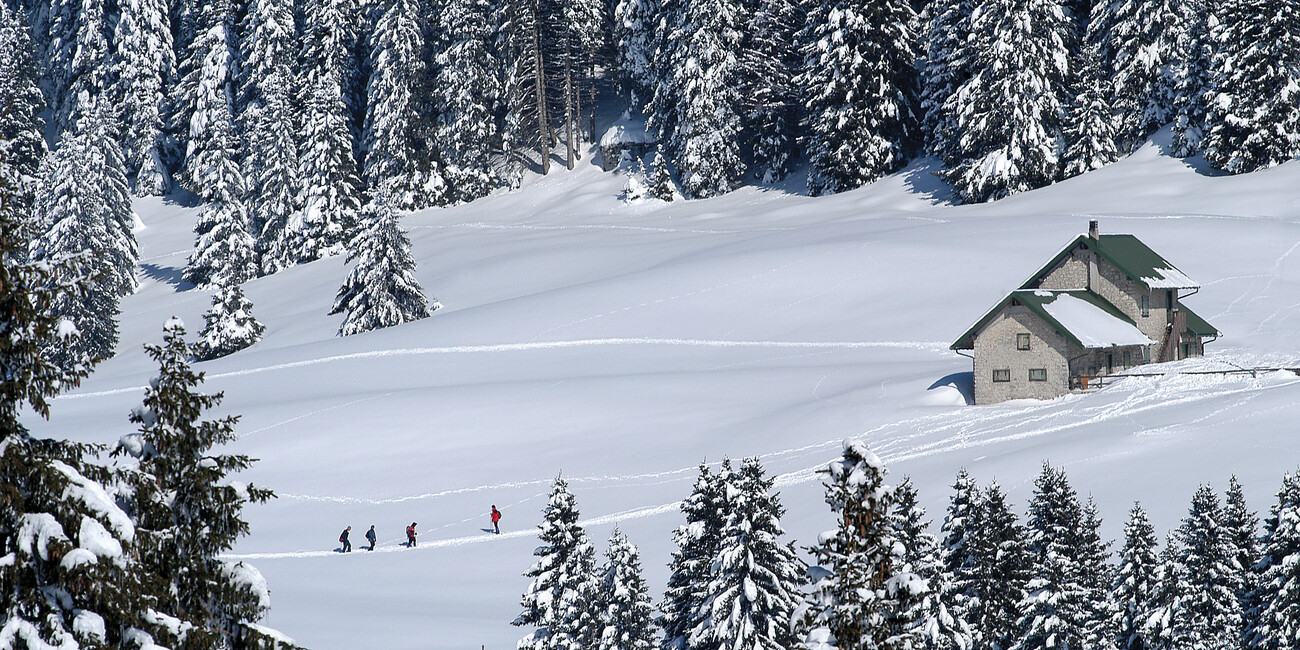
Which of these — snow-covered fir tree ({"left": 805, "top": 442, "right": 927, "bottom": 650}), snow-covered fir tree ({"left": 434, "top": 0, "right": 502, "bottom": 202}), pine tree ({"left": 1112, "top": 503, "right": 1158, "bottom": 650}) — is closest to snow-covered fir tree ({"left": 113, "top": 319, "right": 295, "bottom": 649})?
snow-covered fir tree ({"left": 805, "top": 442, "right": 927, "bottom": 650})

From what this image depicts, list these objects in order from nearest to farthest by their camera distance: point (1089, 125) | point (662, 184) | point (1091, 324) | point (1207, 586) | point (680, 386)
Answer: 1. point (1207, 586)
2. point (1091, 324)
3. point (680, 386)
4. point (1089, 125)
5. point (662, 184)

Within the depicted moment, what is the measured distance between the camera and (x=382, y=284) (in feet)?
191

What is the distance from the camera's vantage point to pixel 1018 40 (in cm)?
6406

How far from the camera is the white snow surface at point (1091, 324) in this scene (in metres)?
40.3

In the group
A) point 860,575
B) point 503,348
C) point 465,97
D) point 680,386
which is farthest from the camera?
point 465,97

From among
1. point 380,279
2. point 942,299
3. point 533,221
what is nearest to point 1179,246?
point 942,299

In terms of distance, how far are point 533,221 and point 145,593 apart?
246ft

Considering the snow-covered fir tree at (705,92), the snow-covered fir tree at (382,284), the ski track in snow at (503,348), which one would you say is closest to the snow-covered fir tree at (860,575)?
the ski track in snow at (503,348)

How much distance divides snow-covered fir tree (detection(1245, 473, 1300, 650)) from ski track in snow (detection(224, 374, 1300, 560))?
14.7 m

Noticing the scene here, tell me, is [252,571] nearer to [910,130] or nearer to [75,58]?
[910,130]

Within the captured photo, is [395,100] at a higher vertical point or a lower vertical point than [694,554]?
higher

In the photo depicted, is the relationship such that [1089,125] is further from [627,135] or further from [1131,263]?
[627,135]

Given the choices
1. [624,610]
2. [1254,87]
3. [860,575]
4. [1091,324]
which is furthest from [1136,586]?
[1254,87]

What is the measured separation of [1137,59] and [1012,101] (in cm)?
684
